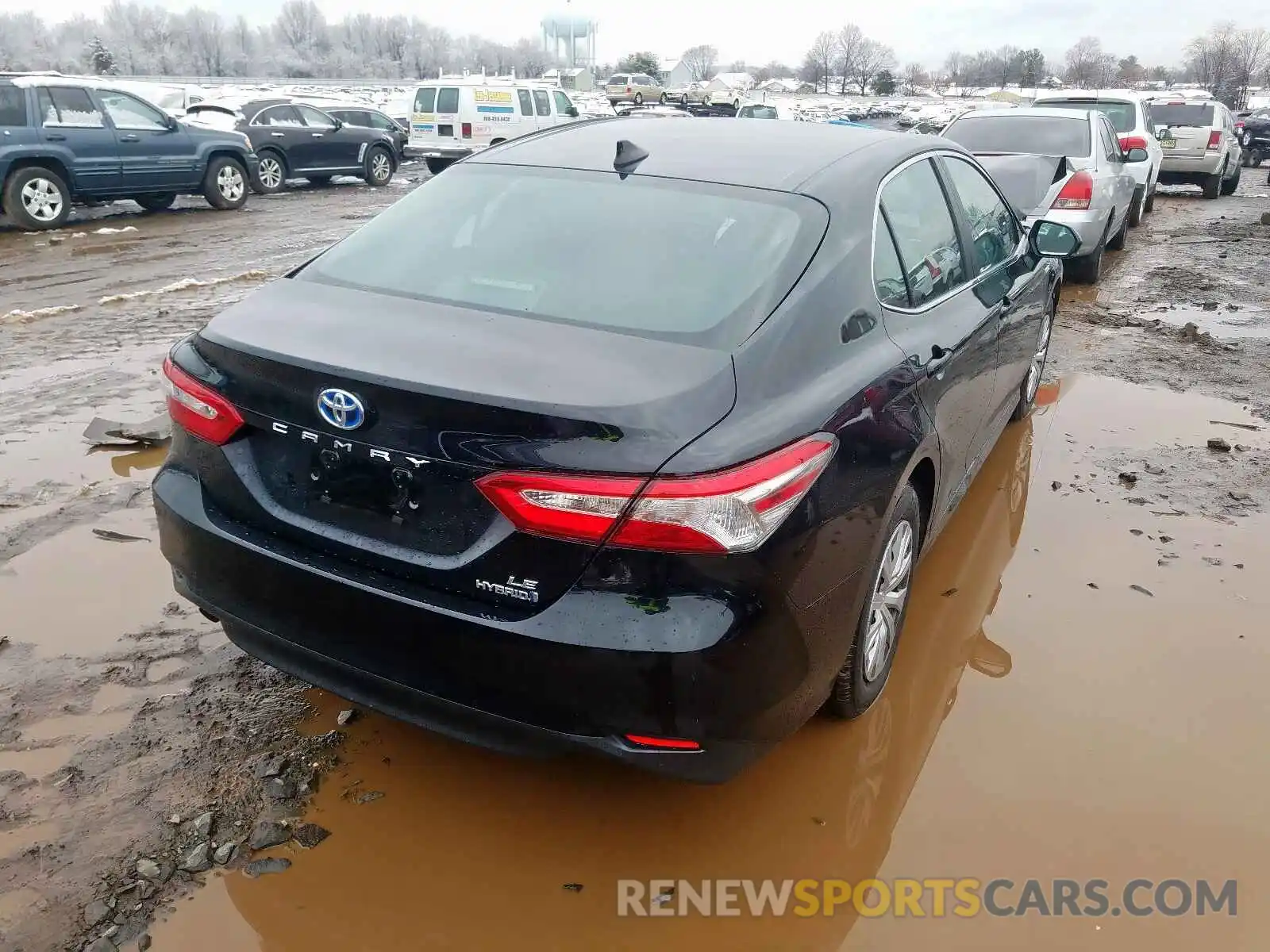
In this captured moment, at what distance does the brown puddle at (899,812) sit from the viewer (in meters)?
2.28

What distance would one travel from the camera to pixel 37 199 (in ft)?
37.8

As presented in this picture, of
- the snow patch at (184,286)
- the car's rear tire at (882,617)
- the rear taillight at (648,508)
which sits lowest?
the car's rear tire at (882,617)

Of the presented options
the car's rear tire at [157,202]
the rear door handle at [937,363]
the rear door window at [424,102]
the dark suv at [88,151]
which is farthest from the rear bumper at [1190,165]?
the rear door handle at [937,363]

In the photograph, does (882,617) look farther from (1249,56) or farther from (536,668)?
(1249,56)

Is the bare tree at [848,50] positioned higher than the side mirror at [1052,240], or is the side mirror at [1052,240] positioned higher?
the bare tree at [848,50]

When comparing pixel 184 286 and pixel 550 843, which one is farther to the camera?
pixel 184 286

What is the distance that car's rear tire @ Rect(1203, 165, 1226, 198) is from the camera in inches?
676

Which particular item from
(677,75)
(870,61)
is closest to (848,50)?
(870,61)

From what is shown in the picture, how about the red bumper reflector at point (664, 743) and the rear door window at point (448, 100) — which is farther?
the rear door window at point (448, 100)

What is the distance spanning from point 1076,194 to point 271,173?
43.2ft

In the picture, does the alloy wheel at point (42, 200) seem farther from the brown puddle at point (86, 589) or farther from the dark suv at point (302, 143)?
the brown puddle at point (86, 589)

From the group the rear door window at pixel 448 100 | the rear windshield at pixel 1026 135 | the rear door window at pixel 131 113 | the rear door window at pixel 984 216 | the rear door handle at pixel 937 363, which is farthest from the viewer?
the rear door window at pixel 448 100

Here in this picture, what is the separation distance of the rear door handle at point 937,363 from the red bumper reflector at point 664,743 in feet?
4.43

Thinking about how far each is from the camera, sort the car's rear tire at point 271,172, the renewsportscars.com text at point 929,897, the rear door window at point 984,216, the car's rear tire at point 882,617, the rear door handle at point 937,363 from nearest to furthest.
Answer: the renewsportscars.com text at point 929,897 → the car's rear tire at point 882,617 → the rear door handle at point 937,363 → the rear door window at point 984,216 → the car's rear tire at point 271,172
